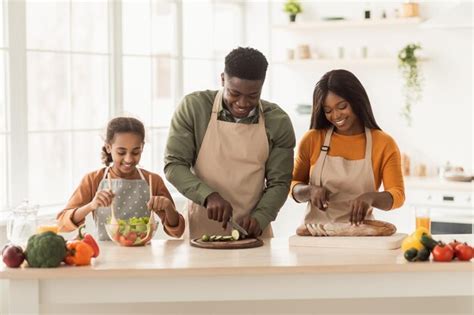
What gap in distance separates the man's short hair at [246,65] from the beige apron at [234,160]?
0.87 ft

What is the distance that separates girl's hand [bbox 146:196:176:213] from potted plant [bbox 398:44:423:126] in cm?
366

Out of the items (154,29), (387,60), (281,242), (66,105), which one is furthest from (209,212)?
(387,60)

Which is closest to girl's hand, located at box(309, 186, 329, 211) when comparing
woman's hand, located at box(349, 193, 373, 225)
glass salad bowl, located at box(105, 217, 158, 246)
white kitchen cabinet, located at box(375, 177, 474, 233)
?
woman's hand, located at box(349, 193, 373, 225)

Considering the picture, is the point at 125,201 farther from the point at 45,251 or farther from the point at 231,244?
the point at 45,251

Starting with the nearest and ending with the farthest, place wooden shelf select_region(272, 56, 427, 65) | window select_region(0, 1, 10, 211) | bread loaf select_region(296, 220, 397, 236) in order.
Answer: bread loaf select_region(296, 220, 397, 236) → window select_region(0, 1, 10, 211) → wooden shelf select_region(272, 56, 427, 65)

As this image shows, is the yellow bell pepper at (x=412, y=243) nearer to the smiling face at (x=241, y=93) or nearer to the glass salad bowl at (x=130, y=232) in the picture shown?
the smiling face at (x=241, y=93)

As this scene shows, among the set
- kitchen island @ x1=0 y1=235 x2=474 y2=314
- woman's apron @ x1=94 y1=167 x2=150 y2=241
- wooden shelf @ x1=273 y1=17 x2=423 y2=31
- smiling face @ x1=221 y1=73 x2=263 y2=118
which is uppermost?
wooden shelf @ x1=273 y1=17 x2=423 y2=31

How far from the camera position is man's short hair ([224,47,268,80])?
296cm

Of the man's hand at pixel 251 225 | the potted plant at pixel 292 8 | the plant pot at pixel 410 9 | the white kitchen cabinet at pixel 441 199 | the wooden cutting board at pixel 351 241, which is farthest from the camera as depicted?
the potted plant at pixel 292 8

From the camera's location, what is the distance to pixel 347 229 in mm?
2967

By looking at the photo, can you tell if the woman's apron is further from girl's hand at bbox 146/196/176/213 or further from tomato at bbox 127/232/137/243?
tomato at bbox 127/232/137/243

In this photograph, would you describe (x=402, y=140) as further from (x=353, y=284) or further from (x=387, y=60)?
(x=353, y=284)

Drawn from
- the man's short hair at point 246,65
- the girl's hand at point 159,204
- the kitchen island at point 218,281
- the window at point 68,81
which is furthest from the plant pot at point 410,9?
the kitchen island at point 218,281

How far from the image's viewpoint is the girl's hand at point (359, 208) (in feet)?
9.54
